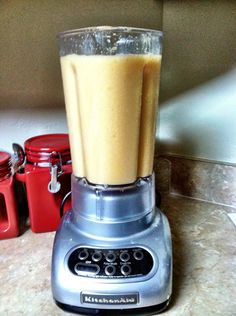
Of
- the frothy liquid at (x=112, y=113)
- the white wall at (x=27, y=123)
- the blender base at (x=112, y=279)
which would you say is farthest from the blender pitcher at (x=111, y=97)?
the white wall at (x=27, y=123)

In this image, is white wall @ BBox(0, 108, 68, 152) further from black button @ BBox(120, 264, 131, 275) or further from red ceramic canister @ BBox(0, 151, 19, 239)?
black button @ BBox(120, 264, 131, 275)

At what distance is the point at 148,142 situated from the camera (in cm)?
55

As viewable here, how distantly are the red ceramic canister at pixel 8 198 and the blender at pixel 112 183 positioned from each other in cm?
16

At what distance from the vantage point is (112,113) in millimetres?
485

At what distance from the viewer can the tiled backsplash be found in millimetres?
811

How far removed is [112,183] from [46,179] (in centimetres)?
20

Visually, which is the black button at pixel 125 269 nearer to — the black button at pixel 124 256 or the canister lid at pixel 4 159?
the black button at pixel 124 256

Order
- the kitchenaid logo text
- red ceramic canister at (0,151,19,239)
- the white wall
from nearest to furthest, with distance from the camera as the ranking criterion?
the kitchenaid logo text < red ceramic canister at (0,151,19,239) < the white wall

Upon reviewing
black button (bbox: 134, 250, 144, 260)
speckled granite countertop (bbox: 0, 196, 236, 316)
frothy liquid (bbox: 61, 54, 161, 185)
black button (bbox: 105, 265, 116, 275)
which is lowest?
speckled granite countertop (bbox: 0, 196, 236, 316)

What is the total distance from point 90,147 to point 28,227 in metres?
0.30

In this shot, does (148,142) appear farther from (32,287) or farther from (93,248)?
(32,287)

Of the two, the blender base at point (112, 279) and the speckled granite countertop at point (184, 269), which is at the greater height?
the blender base at point (112, 279)

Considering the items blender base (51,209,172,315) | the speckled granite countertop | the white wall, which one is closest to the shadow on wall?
the speckled granite countertop

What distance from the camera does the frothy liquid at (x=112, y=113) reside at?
1.53ft
